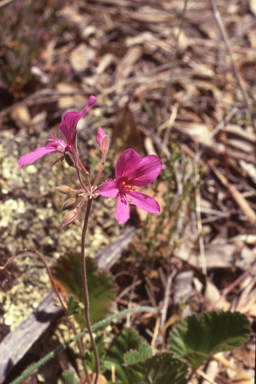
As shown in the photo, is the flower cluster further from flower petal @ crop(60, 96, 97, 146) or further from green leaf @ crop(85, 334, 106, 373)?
green leaf @ crop(85, 334, 106, 373)

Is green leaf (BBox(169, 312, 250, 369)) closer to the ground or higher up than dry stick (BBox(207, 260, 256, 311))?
higher up

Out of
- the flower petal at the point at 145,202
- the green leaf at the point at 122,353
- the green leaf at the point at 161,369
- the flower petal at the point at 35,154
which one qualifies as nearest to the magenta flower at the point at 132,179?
the flower petal at the point at 145,202

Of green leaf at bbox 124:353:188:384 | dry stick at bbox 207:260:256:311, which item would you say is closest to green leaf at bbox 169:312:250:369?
green leaf at bbox 124:353:188:384

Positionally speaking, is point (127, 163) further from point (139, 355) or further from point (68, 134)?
point (139, 355)

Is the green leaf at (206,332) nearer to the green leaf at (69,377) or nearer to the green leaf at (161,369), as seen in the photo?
the green leaf at (161,369)

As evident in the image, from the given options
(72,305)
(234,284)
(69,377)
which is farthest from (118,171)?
(234,284)

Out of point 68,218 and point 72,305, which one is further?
point 72,305
